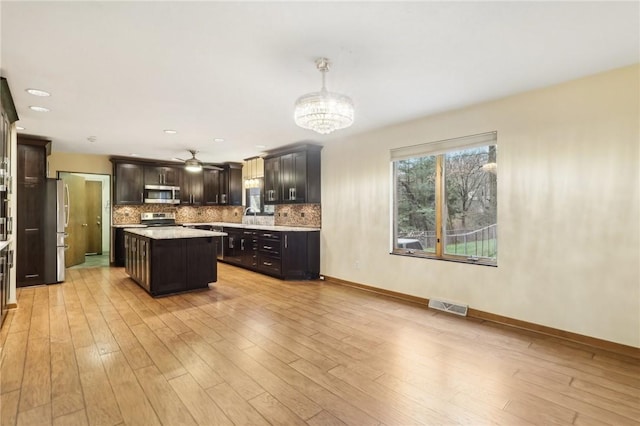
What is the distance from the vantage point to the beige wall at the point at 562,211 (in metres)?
2.85

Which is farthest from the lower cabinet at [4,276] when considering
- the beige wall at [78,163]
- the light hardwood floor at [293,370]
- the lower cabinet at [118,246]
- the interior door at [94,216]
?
Answer: the interior door at [94,216]

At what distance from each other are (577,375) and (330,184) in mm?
4123

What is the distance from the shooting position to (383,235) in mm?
4855

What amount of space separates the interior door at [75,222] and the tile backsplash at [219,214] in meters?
0.75

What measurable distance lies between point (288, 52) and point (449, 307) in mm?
3402

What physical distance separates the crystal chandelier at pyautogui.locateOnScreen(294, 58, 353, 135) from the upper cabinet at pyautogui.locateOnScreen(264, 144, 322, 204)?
3.12 meters

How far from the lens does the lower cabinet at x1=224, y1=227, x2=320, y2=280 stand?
5688mm

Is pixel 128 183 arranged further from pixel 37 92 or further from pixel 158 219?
pixel 37 92

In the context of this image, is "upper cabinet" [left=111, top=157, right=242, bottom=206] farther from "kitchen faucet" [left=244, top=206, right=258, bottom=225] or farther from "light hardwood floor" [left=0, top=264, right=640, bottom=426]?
"light hardwood floor" [left=0, top=264, right=640, bottom=426]

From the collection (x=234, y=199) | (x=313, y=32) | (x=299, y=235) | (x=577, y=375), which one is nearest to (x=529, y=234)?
(x=577, y=375)

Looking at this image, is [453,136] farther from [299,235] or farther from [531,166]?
[299,235]

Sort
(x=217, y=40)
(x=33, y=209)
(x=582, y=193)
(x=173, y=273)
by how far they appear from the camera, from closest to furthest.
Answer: (x=217, y=40) → (x=582, y=193) → (x=173, y=273) → (x=33, y=209)

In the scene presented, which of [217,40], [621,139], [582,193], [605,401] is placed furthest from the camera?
[582,193]

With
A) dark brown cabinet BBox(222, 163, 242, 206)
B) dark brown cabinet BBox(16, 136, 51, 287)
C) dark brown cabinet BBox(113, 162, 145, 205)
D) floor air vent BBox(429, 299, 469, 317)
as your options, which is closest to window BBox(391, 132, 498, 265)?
floor air vent BBox(429, 299, 469, 317)
